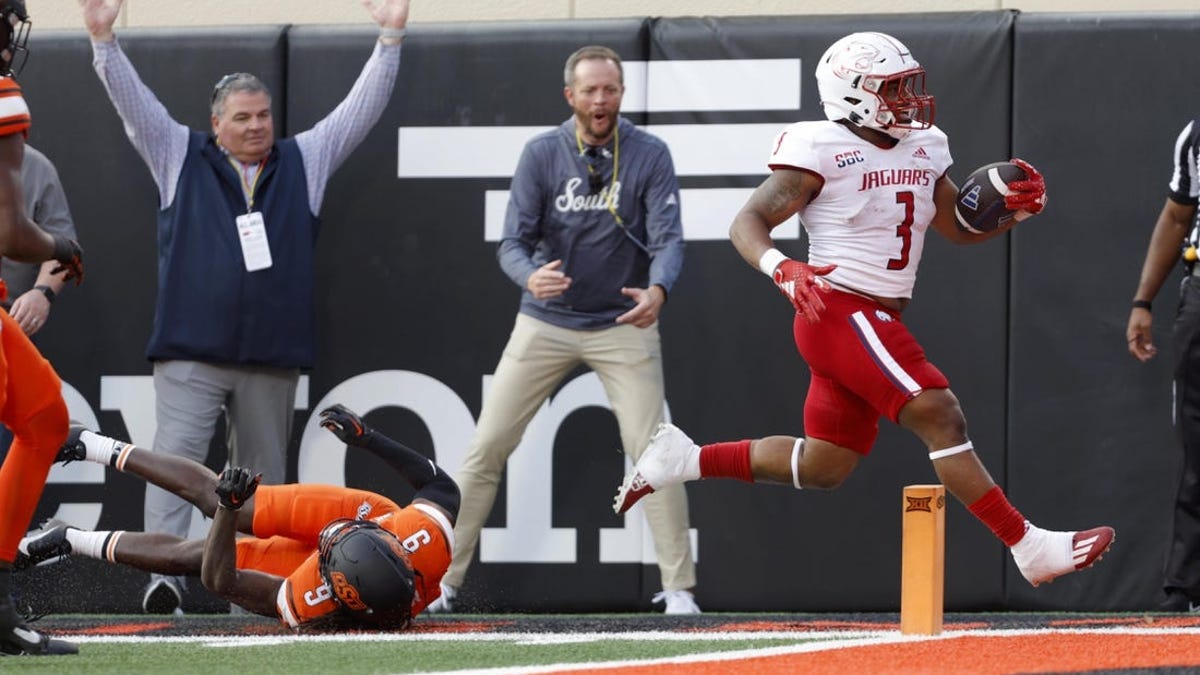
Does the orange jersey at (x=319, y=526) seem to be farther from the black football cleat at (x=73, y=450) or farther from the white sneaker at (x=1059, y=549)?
the white sneaker at (x=1059, y=549)

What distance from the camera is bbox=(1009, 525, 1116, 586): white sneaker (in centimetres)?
524

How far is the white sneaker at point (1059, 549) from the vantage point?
5238 mm

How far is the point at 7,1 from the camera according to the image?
4.51 meters

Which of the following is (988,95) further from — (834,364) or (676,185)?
(834,364)

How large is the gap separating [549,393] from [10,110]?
3.03 metres

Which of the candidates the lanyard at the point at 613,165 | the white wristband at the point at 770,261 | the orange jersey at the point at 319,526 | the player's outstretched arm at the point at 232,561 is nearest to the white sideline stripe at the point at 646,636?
the player's outstretched arm at the point at 232,561

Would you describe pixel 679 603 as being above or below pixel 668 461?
below

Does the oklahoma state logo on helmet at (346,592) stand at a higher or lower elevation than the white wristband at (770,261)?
lower

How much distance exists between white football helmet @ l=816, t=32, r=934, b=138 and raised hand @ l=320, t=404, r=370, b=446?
179cm

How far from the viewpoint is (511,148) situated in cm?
759

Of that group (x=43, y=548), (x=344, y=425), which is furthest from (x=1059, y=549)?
(x=43, y=548)

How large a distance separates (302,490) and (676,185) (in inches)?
75.0

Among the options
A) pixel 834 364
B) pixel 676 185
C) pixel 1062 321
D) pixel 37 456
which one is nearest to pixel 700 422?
pixel 676 185

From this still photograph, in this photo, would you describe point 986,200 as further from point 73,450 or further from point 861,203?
point 73,450
